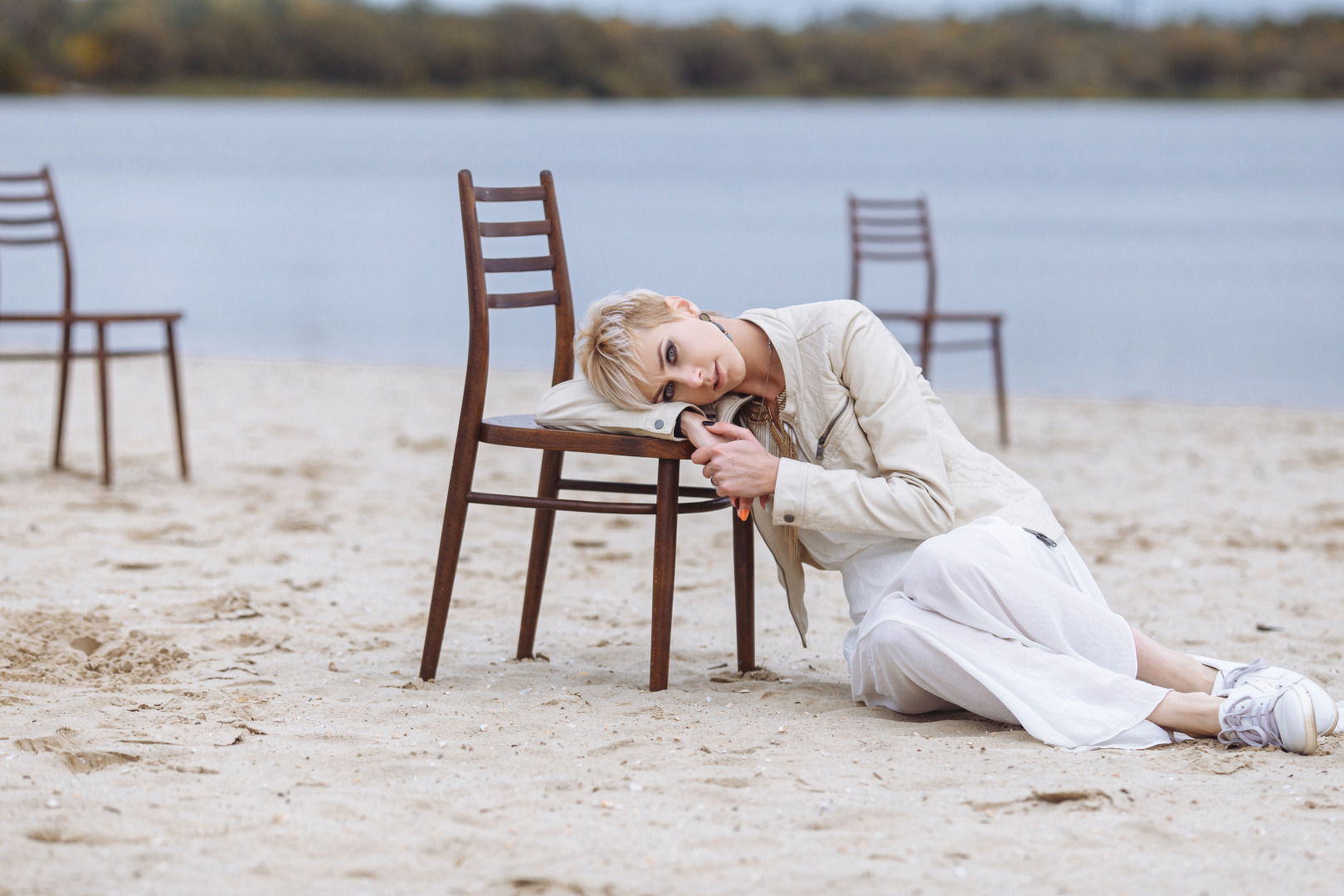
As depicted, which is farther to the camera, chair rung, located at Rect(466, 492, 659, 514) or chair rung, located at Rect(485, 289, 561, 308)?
chair rung, located at Rect(485, 289, 561, 308)

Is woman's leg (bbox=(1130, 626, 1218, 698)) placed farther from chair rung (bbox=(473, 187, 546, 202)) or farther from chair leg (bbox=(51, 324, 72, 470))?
chair leg (bbox=(51, 324, 72, 470))

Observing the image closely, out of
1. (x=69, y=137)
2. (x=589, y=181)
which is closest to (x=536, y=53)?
(x=589, y=181)

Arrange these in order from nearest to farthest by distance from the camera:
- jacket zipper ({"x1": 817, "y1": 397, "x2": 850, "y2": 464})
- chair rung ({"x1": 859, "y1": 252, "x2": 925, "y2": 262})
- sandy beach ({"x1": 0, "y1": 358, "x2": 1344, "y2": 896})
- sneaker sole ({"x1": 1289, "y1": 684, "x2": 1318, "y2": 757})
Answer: sandy beach ({"x1": 0, "y1": 358, "x2": 1344, "y2": 896})
sneaker sole ({"x1": 1289, "y1": 684, "x2": 1318, "y2": 757})
jacket zipper ({"x1": 817, "y1": 397, "x2": 850, "y2": 464})
chair rung ({"x1": 859, "y1": 252, "x2": 925, "y2": 262})

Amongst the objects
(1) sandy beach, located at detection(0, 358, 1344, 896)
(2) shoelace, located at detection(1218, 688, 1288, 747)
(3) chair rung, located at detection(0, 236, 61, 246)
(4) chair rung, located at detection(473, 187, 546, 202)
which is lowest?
(1) sandy beach, located at detection(0, 358, 1344, 896)

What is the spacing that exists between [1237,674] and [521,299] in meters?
1.73

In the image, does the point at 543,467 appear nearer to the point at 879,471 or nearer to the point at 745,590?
the point at 745,590

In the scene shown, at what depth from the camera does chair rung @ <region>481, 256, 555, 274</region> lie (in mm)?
3164

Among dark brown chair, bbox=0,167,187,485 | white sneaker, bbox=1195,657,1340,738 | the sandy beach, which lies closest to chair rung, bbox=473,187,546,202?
the sandy beach

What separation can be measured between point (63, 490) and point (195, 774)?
131 inches

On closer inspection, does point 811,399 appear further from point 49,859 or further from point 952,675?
point 49,859

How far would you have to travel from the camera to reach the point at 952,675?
8.89 feet

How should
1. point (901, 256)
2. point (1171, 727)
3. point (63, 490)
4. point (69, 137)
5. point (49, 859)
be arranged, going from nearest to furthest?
1. point (49, 859)
2. point (1171, 727)
3. point (63, 490)
4. point (901, 256)
5. point (69, 137)

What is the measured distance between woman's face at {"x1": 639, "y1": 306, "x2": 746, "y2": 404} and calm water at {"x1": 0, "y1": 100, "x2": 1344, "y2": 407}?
310 inches

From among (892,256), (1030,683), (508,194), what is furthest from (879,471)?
(892,256)
